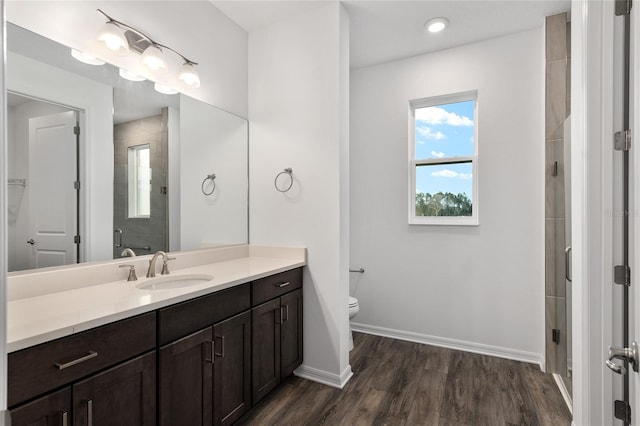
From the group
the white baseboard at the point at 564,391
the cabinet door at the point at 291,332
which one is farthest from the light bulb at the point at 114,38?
the white baseboard at the point at 564,391

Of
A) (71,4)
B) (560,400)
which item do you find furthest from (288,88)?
(560,400)

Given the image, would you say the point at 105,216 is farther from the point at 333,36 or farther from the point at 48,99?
the point at 333,36

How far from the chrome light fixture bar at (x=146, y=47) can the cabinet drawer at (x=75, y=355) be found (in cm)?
144

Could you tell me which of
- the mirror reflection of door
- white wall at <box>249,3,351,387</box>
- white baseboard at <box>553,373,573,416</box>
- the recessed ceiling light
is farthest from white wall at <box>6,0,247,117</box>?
white baseboard at <box>553,373,573,416</box>

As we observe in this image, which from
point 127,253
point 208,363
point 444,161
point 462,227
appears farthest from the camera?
point 444,161

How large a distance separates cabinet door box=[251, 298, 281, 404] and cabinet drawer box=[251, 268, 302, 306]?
45 millimetres

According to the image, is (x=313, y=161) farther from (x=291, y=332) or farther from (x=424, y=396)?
(x=424, y=396)

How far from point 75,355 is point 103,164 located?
105 centimetres

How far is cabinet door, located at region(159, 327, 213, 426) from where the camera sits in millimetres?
1332

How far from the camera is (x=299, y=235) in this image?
239 cm

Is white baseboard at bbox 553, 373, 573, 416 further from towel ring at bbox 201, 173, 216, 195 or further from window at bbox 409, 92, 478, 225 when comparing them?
towel ring at bbox 201, 173, 216, 195

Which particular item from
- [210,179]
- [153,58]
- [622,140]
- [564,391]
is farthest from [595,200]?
[153,58]

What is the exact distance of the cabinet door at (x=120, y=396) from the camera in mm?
1050

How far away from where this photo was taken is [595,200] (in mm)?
1289
